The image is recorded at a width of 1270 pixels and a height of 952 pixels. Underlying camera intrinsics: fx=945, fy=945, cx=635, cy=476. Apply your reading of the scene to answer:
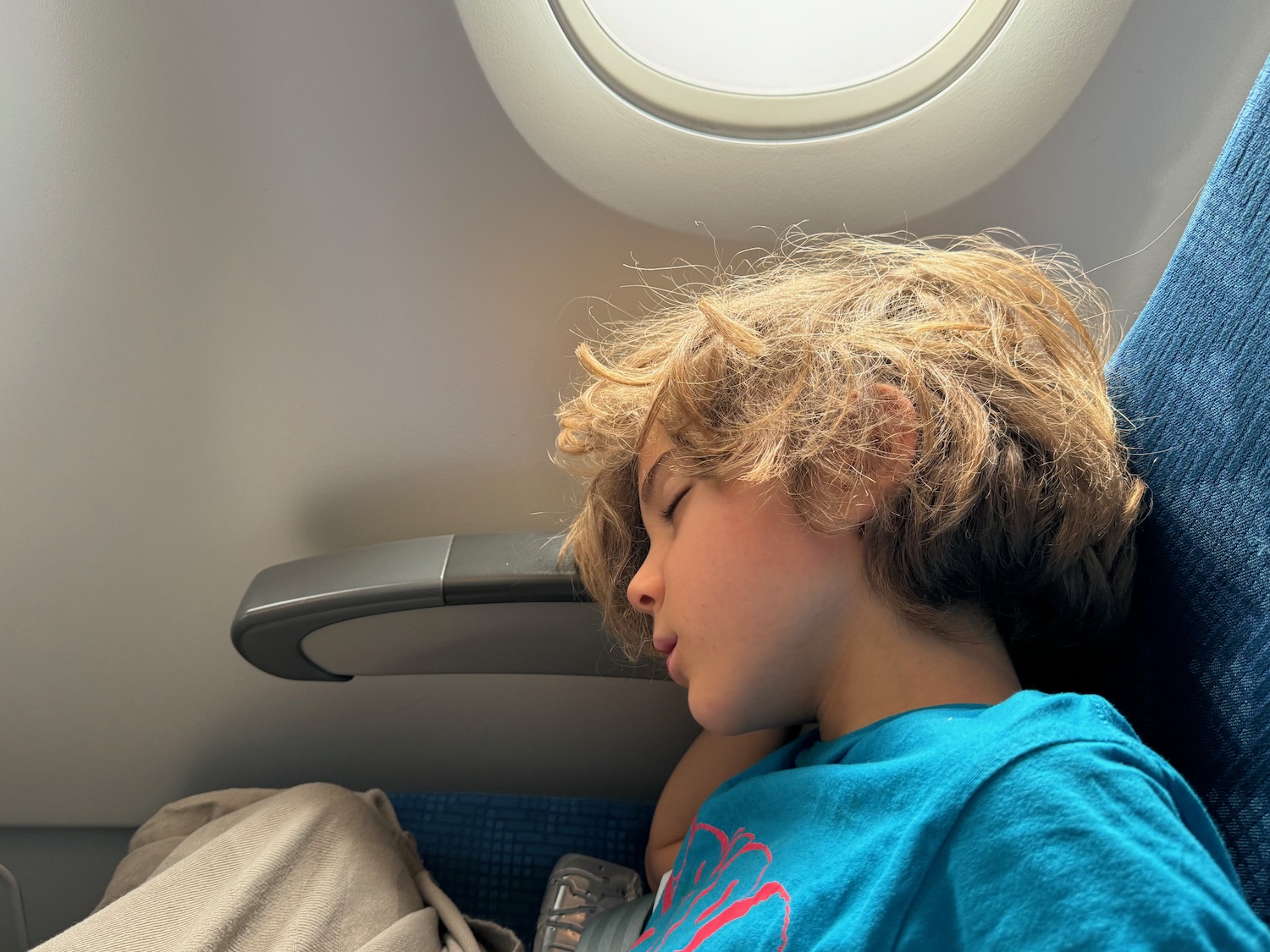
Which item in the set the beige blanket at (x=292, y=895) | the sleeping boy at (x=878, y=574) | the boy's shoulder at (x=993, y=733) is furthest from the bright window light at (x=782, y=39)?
the beige blanket at (x=292, y=895)

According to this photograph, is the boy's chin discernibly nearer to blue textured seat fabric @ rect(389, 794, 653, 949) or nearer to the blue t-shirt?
the blue t-shirt

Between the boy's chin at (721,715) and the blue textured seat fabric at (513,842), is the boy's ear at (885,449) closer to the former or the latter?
the boy's chin at (721,715)

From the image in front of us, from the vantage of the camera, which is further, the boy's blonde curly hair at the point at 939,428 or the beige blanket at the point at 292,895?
the beige blanket at the point at 292,895

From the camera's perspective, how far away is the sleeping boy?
1.67 feet

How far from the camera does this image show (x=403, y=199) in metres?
0.85

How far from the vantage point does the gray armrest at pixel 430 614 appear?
81 centimetres

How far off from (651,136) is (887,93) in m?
0.22

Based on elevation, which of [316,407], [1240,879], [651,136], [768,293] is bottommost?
[1240,879]

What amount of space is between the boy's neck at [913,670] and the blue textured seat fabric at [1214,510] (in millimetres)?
93

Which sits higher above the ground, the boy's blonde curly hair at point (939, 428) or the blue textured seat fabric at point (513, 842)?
the boy's blonde curly hair at point (939, 428)

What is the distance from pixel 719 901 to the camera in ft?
2.07

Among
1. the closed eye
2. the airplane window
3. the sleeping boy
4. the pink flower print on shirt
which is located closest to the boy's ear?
the sleeping boy

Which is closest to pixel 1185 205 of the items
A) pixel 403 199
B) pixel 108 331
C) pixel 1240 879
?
pixel 1240 879

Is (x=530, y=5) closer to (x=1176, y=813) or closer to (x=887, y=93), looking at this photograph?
(x=887, y=93)
